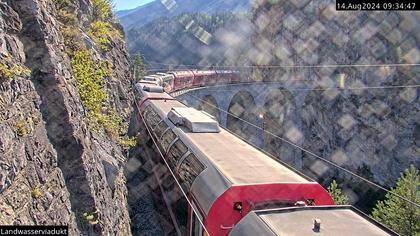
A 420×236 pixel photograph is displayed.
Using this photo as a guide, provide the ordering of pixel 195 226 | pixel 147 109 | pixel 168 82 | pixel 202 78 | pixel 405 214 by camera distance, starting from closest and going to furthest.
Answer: pixel 195 226 < pixel 147 109 < pixel 405 214 < pixel 168 82 < pixel 202 78

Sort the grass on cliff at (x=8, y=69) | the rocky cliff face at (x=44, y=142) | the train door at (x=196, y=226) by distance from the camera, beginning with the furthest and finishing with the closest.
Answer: the train door at (x=196, y=226) → the grass on cliff at (x=8, y=69) → the rocky cliff face at (x=44, y=142)

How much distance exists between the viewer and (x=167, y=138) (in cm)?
1569

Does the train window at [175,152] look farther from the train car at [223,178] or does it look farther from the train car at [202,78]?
the train car at [202,78]

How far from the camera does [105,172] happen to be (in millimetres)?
13273

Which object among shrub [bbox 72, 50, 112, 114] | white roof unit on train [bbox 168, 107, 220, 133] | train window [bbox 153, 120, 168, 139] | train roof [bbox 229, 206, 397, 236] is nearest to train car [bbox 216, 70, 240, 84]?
train window [bbox 153, 120, 168, 139]

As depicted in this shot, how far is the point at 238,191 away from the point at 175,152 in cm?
542

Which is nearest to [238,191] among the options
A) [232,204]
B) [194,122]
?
[232,204]

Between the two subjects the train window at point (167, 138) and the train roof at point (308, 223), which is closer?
the train roof at point (308, 223)

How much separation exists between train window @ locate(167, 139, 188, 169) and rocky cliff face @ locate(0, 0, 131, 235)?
2.29 m

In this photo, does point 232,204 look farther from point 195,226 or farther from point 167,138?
point 167,138

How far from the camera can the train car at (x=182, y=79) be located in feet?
135

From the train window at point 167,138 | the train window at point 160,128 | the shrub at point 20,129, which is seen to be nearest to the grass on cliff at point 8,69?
the shrub at point 20,129

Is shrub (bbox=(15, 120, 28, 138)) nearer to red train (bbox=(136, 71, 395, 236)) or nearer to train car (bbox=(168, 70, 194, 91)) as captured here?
red train (bbox=(136, 71, 395, 236))

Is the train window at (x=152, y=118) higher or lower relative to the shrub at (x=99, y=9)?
lower
